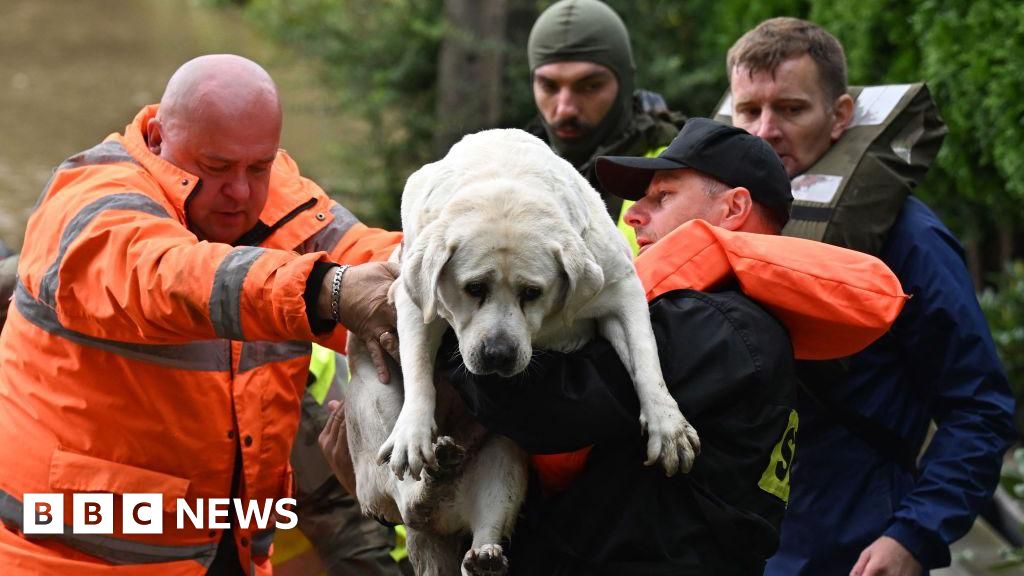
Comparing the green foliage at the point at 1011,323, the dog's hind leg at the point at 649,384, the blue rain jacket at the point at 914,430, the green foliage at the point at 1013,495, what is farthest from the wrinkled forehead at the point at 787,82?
the green foliage at the point at 1011,323

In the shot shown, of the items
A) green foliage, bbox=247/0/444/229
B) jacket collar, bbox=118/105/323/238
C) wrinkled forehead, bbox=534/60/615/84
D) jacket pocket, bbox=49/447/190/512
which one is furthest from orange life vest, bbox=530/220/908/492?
green foliage, bbox=247/0/444/229

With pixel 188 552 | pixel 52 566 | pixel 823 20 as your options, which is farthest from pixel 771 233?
pixel 823 20

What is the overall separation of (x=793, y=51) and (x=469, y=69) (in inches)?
272

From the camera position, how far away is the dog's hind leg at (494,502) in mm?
3299

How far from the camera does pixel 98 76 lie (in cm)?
2009

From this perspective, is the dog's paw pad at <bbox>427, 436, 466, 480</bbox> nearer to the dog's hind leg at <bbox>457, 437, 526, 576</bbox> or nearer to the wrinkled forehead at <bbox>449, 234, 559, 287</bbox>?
the dog's hind leg at <bbox>457, 437, 526, 576</bbox>

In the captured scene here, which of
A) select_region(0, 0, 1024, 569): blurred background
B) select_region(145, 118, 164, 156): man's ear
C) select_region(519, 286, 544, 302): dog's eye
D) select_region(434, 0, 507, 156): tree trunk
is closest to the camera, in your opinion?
select_region(519, 286, 544, 302): dog's eye

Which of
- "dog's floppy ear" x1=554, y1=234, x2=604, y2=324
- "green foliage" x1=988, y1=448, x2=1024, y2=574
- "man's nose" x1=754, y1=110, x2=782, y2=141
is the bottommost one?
"green foliage" x1=988, y1=448, x2=1024, y2=574

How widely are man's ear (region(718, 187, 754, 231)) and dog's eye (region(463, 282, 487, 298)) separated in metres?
0.77

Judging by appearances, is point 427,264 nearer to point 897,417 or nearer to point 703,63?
point 897,417

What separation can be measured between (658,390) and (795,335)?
1.56 ft

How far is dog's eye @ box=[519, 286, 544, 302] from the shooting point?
3.13 meters

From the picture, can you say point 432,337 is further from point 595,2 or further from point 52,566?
point 595,2

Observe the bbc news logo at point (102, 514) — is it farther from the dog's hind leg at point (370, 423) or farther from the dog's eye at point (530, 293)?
the dog's eye at point (530, 293)
